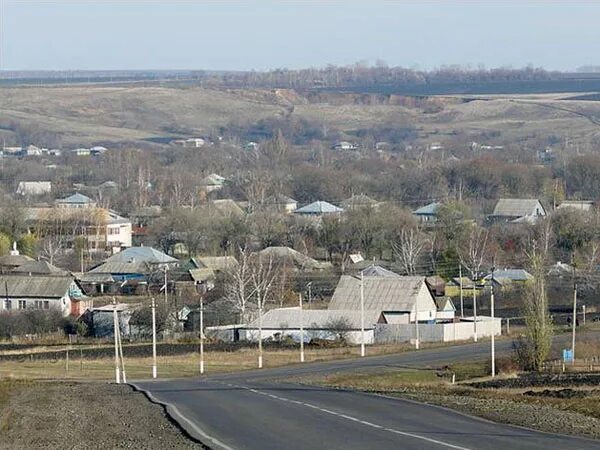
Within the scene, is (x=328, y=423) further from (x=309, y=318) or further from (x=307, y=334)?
(x=309, y=318)

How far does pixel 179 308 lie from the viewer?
44.8m

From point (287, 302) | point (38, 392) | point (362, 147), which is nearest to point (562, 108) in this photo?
point (362, 147)

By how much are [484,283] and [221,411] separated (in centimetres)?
3771

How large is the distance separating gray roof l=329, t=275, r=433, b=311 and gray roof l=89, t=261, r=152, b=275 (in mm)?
12228

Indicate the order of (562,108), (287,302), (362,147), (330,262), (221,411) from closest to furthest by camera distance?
(221,411) < (287,302) < (330,262) < (362,147) < (562,108)

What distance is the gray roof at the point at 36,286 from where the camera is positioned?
4619 cm

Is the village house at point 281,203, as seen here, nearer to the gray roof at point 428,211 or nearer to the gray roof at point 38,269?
the gray roof at point 428,211

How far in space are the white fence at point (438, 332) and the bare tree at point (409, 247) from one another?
499 inches

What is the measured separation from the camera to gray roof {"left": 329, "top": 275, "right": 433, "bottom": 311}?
43938 millimetres

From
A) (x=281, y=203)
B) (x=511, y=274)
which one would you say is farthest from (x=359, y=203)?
(x=511, y=274)

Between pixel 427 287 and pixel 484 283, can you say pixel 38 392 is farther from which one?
pixel 484 283

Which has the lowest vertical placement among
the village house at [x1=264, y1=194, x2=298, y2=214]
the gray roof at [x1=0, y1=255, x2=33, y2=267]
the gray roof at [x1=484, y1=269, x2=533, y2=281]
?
the gray roof at [x1=484, y1=269, x2=533, y2=281]

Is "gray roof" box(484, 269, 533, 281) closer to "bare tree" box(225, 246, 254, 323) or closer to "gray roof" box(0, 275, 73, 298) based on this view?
"bare tree" box(225, 246, 254, 323)

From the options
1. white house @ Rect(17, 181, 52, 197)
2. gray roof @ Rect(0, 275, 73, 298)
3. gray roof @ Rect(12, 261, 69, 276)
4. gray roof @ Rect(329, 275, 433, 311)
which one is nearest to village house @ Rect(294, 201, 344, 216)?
white house @ Rect(17, 181, 52, 197)
